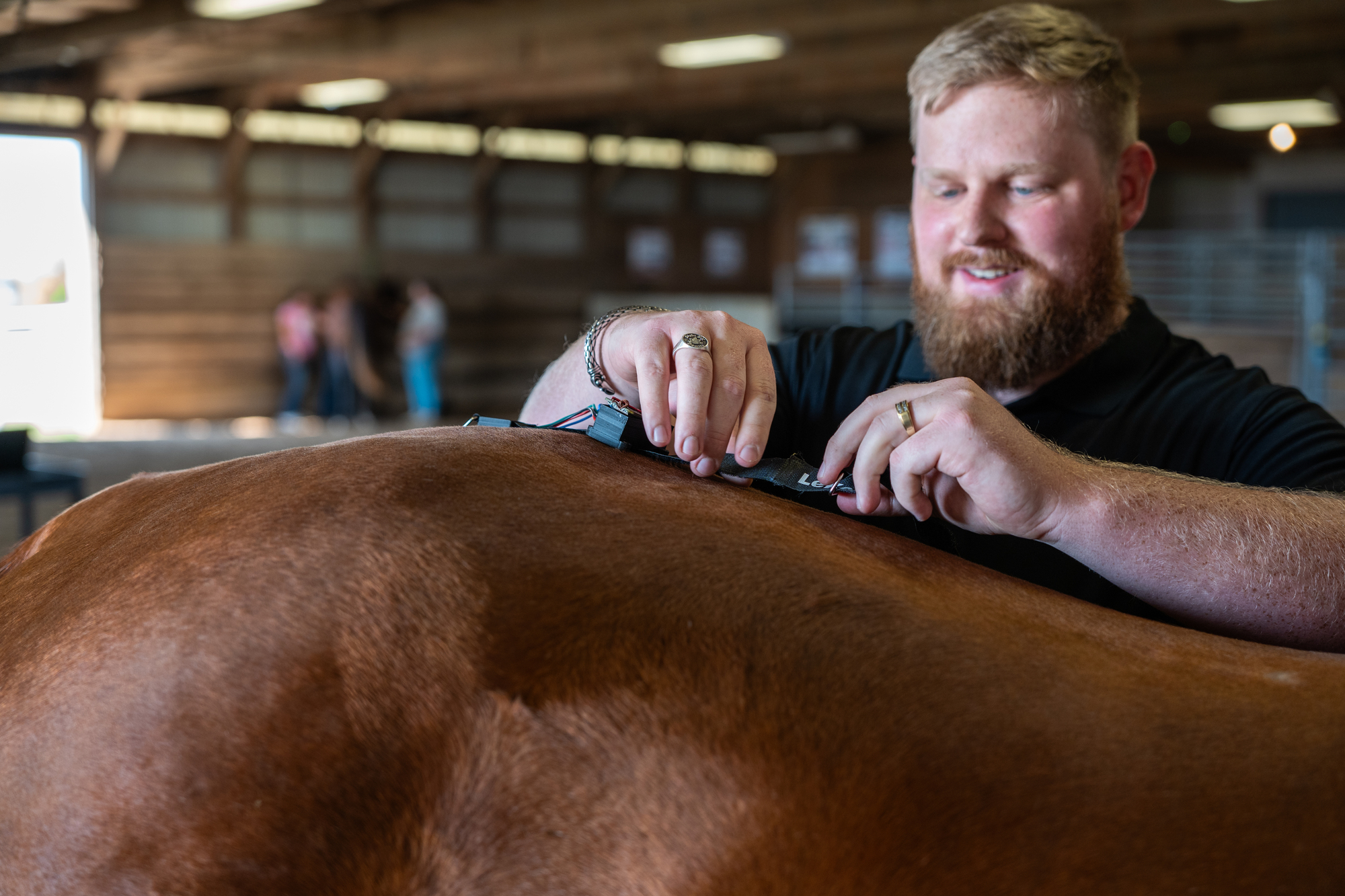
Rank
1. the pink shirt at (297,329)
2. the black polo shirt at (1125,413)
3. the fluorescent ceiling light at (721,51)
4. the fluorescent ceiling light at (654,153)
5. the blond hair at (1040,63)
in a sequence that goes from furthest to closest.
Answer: the fluorescent ceiling light at (654,153) → the pink shirt at (297,329) → the fluorescent ceiling light at (721,51) → the blond hair at (1040,63) → the black polo shirt at (1125,413)

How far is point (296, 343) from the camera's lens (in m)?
11.4

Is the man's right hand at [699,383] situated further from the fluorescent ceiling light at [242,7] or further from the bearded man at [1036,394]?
the fluorescent ceiling light at [242,7]

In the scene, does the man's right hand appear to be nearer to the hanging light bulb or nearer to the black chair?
the hanging light bulb

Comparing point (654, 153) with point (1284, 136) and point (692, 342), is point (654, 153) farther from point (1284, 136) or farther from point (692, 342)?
point (692, 342)

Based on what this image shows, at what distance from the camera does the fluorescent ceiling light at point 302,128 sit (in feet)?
38.6

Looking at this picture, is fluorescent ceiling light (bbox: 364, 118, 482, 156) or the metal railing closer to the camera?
the metal railing

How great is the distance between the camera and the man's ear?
1.50 metres

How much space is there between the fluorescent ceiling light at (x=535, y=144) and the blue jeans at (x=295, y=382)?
11.7ft

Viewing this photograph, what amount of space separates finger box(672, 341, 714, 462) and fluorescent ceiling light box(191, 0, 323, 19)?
24.9ft

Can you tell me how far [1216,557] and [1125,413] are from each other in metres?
0.53

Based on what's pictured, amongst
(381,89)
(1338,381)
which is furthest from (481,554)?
(381,89)

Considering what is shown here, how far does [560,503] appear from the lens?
68 cm

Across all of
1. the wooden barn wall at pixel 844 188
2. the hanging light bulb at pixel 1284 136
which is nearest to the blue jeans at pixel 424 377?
the wooden barn wall at pixel 844 188

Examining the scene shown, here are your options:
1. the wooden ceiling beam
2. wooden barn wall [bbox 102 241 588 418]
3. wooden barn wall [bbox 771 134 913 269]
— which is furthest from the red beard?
wooden barn wall [bbox 771 134 913 269]
